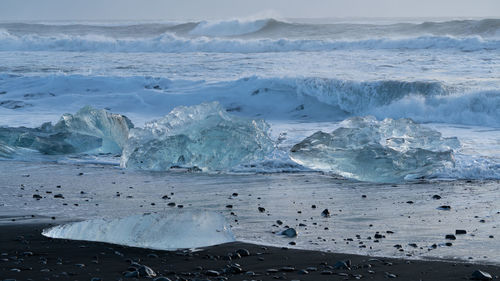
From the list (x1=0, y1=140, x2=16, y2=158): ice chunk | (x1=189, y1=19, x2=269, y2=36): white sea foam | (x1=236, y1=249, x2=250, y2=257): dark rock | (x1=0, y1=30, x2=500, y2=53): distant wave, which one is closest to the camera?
(x1=236, y1=249, x2=250, y2=257): dark rock

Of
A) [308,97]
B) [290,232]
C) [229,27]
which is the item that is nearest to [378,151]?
[290,232]

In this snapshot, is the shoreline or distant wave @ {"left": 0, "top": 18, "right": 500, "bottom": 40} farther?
distant wave @ {"left": 0, "top": 18, "right": 500, "bottom": 40}

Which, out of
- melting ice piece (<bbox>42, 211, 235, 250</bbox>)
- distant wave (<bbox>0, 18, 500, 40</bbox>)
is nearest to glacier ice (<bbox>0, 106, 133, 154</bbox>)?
melting ice piece (<bbox>42, 211, 235, 250</bbox>)

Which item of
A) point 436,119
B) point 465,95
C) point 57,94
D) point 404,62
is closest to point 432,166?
point 436,119

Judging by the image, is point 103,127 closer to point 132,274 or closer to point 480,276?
point 132,274

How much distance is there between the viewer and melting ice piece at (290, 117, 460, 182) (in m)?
7.09

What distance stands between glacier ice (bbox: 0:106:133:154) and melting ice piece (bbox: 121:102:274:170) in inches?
38.4

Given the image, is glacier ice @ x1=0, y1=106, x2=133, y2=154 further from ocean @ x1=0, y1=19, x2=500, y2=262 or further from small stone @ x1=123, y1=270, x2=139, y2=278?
small stone @ x1=123, y1=270, x2=139, y2=278

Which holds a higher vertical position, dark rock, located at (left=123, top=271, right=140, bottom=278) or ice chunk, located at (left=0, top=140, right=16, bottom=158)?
dark rock, located at (left=123, top=271, right=140, bottom=278)

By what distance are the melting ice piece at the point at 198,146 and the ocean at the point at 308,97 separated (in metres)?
0.06

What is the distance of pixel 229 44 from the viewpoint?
2730 centimetres

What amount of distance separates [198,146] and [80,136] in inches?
72.3

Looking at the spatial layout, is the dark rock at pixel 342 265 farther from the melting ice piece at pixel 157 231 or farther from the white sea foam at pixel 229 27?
the white sea foam at pixel 229 27

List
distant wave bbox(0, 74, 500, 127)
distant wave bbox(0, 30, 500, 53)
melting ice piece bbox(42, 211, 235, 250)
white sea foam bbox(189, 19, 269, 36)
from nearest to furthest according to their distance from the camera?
melting ice piece bbox(42, 211, 235, 250) < distant wave bbox(0, 74, 500, 127) < distant wave bbox(0, 30, 500, 53) < white sea foam bbox(189, 19, 269, 36)
